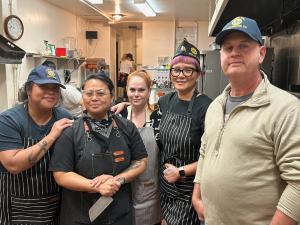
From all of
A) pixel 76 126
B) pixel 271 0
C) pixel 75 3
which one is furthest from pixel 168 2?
pixel 76 126

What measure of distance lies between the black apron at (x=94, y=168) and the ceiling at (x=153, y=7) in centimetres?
436

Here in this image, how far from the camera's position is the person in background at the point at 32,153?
147 centimetres

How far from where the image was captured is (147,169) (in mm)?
1804

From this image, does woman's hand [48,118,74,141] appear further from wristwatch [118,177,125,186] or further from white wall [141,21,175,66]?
white wall [141,21,175,66]

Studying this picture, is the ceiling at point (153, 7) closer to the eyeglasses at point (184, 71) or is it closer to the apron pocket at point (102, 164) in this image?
the eyeglasses at point (184, 71)

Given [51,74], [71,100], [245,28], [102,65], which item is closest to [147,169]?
[51,74]

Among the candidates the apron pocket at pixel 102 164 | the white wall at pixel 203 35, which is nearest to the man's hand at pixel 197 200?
the apron pocket at pixel 102 164

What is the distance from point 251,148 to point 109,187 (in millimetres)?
679

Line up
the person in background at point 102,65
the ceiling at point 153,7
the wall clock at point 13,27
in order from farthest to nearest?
the person in background at point 102,65 → the ceiling at point 153,7 → the wall clock at point 13,27

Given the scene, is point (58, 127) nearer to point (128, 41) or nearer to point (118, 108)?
point (118, 108)

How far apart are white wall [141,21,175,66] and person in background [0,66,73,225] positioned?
633cm

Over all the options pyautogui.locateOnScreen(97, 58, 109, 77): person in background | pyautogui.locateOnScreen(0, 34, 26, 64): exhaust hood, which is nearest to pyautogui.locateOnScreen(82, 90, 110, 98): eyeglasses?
pyautogui.locateOnScreen(0, 34, 26, 64): exhaust hood

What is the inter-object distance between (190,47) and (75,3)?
4653 millimetres

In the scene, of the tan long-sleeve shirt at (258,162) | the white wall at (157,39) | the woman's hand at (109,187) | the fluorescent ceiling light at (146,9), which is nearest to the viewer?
the tan long-sleeve shirt at (258,162)
